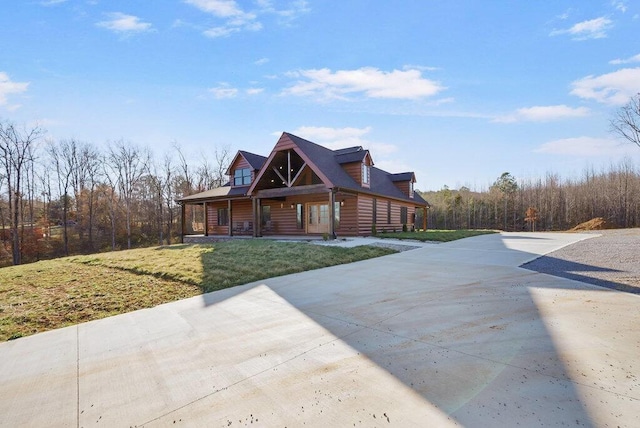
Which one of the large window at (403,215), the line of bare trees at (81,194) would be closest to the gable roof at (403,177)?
the large window at (403,215)

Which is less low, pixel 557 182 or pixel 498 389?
pixel 557 182

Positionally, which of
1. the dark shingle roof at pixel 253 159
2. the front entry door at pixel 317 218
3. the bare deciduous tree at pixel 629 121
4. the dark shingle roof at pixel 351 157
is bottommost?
the front entry door at pixel 317 218

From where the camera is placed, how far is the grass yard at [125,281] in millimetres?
4461

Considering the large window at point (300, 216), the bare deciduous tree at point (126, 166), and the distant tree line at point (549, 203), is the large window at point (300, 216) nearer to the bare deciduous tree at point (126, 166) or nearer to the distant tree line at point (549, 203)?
the distant tree line at point (549, 203)

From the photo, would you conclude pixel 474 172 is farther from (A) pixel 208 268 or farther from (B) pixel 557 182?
(A) pixel 208 268

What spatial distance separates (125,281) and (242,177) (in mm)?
14163

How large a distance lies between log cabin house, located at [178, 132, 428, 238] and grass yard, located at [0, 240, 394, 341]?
502cm

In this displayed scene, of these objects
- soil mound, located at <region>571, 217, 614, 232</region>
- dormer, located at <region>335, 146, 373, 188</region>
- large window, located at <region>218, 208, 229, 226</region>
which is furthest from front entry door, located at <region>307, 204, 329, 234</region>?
soil mound, located at <region>571, 217, 614, 232</region>

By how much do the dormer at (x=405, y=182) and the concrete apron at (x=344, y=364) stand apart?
1752cm

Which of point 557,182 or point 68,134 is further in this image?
point 557,182

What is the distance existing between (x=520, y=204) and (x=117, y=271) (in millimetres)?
35102

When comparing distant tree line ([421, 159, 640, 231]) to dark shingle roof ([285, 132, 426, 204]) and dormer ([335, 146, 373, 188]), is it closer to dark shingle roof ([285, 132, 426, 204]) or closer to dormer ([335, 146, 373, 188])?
dark shingle roof ([285, 132, 426, 204])

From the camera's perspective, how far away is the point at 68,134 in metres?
27.8

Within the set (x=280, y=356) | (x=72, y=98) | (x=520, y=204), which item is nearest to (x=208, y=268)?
(x=280, y=356)
